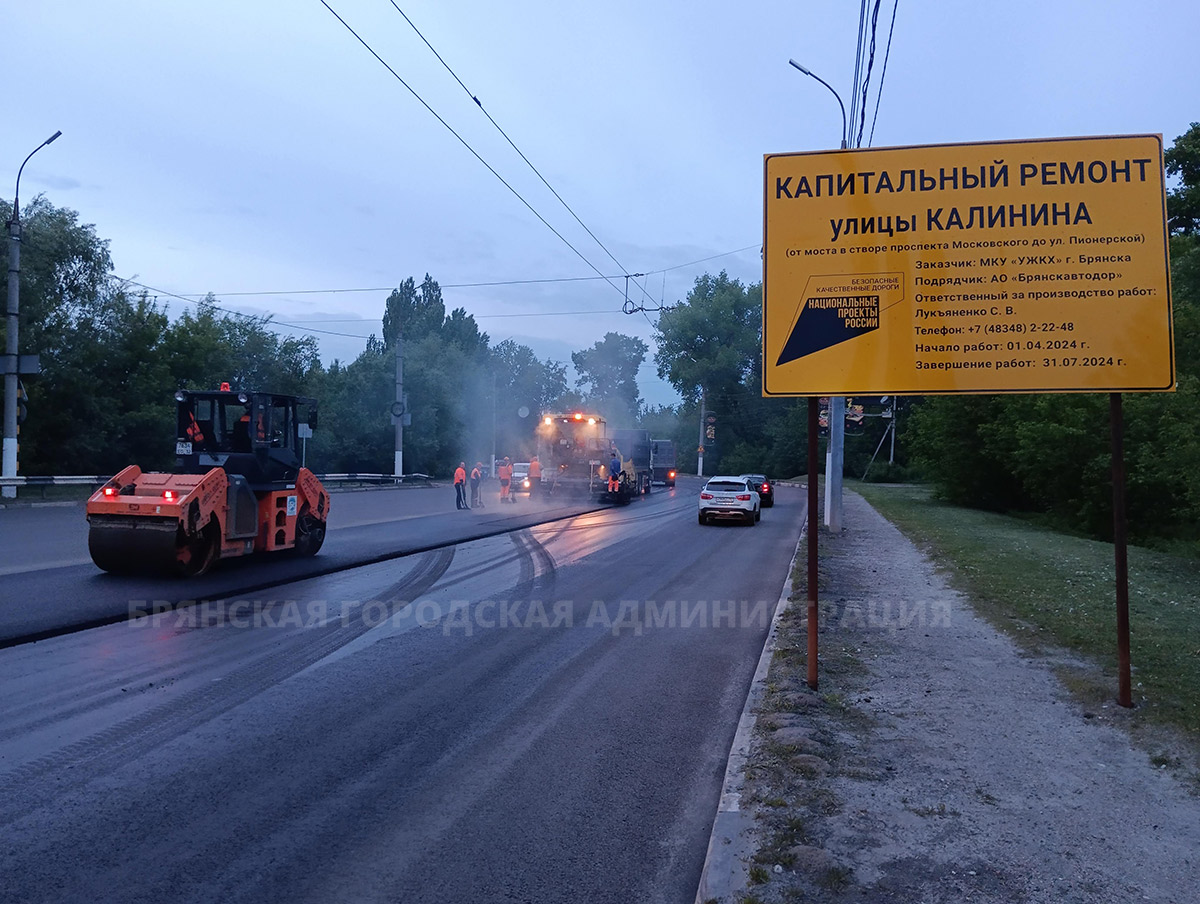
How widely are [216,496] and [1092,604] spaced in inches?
470

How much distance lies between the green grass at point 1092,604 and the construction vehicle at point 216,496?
10.6m

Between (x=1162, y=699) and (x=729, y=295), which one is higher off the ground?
(x=729, y=295)

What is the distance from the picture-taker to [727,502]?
28.4 metres

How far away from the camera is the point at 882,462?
262 feet

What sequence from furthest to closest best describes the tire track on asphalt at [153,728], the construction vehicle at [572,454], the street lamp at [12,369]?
the construction vehicle at [572,454] < the street lamp at [12,369] < the tire track on asphalt at [153,728]

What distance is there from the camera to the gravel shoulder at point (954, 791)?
14.0 ft

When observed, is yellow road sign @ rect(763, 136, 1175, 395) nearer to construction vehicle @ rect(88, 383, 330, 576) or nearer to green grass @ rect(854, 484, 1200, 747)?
green grass @ rect(854, 484, 1200, 747)

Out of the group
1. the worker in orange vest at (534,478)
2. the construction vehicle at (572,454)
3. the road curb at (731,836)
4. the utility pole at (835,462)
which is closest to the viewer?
the road curb at (731,836)

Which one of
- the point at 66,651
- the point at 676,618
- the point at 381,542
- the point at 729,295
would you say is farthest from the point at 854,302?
the point at 729,295

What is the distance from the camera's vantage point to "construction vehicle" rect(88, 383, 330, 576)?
1307 centimetres

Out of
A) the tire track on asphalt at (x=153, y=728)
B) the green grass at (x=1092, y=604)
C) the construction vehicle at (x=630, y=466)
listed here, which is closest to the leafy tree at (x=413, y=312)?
the construction vehicle at (x=630, y=466)

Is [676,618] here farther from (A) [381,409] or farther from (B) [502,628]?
(A) [381,409]

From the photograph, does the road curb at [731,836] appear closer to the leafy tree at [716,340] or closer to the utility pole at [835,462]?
the utility pole at [835,462]

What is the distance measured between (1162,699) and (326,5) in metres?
12.9
